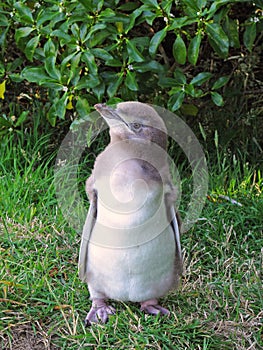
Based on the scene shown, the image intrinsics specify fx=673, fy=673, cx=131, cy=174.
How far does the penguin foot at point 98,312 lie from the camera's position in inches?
114

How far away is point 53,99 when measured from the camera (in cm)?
419

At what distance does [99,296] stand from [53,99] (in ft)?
5.41

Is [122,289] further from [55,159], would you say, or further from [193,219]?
[55,159]

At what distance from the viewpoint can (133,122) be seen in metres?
2.57

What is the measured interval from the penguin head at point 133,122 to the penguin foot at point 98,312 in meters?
0.77

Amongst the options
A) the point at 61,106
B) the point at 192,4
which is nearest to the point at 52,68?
the point at 61,106

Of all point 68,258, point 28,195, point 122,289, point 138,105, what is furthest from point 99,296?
point 28,195

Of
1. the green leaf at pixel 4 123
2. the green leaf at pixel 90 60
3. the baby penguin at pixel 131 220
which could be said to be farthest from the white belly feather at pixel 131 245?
the green leaf at pixel 4 123

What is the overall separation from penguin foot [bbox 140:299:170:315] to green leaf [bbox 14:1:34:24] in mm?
1874

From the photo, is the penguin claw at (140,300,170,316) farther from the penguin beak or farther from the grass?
the penguin beak

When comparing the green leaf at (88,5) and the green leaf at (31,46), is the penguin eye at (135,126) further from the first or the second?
the green leaf at (31,46)

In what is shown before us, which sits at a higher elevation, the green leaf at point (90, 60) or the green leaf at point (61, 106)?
the green leaf at point (90, 60)

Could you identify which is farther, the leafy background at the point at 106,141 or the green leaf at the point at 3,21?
the green leaf at the point at 3,21

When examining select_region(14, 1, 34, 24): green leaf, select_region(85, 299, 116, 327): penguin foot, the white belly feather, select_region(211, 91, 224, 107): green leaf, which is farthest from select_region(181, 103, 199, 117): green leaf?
select_region(85, 299, 116, 327): penguin foot
